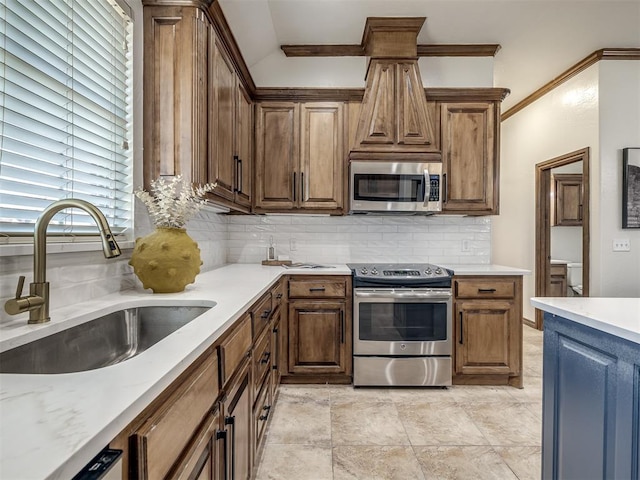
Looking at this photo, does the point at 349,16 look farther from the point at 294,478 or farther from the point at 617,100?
the point at 294,478

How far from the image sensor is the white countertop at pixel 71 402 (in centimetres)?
43

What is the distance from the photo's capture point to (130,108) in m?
1.75

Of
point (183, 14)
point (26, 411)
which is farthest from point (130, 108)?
point (26, 411)

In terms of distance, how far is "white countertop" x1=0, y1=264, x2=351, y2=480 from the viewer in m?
0.43

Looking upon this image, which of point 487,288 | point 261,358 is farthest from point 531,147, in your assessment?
point 261,358

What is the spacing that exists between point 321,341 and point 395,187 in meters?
1.38

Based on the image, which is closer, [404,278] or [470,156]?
[404,278]

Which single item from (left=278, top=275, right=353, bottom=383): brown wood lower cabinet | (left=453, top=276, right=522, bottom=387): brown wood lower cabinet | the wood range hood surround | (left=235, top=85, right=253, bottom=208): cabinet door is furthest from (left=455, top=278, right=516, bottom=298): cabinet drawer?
(left=235, top=85, right=253, bottom=208): cabinet door

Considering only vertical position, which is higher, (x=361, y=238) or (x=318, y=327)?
(x=361, y=238)

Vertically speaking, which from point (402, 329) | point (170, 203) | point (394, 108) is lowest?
point (402, 329)

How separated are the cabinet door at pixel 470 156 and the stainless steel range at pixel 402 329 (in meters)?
0.75

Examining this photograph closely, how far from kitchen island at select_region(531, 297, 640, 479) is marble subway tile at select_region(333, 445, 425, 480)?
25.7 inches

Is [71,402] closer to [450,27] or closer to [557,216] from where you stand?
[450,27]

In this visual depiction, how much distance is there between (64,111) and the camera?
4.30ft
